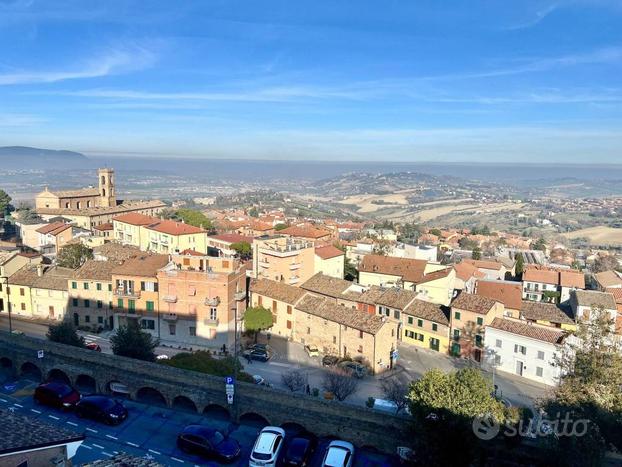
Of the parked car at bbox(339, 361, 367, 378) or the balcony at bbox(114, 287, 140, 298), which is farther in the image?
the balcony at bbox(114, 287, 140, 298)

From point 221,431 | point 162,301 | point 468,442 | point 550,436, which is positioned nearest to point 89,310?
point 162,301

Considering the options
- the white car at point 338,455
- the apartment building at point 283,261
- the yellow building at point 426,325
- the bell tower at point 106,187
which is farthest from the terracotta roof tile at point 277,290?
the bell tower at point 106,187

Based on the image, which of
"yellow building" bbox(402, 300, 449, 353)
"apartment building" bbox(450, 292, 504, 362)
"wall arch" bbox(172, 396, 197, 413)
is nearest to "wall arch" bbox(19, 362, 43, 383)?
"wall arch" bbox(172, 396, 197, 413)

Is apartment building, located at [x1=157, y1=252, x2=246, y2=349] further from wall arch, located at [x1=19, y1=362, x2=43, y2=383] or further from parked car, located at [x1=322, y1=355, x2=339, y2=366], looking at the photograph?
wall arch, located at [x1=19, y1=362, x2=43, y2=383]

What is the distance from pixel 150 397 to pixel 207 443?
7.55 metres

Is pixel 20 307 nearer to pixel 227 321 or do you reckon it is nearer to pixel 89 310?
pixel 89 310

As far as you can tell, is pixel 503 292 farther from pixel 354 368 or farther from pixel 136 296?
pixel 136 296

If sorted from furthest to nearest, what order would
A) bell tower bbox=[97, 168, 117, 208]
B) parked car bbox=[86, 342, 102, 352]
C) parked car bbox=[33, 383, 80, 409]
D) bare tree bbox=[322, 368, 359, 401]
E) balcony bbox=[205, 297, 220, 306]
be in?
bell tower bbox=[97, 168, 117, 208] < balcony bbox=[205, 297, 220, 306] < parked car bbox=[86, 342, 102, 352] < bare tree bbox=[322, 368, 359, 401] < parked car bbox=[33, 383, 80, 409]

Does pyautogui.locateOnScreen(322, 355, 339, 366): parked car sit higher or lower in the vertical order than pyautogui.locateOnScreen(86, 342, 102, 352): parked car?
lower

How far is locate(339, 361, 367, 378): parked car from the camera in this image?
115 feet

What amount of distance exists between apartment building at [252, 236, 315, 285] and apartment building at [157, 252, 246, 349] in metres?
8.95

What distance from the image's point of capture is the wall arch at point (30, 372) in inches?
1222

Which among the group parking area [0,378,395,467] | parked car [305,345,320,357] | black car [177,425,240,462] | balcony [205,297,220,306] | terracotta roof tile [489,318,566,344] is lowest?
parked car [305,345,320,357]

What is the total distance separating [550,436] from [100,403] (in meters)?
21.9
